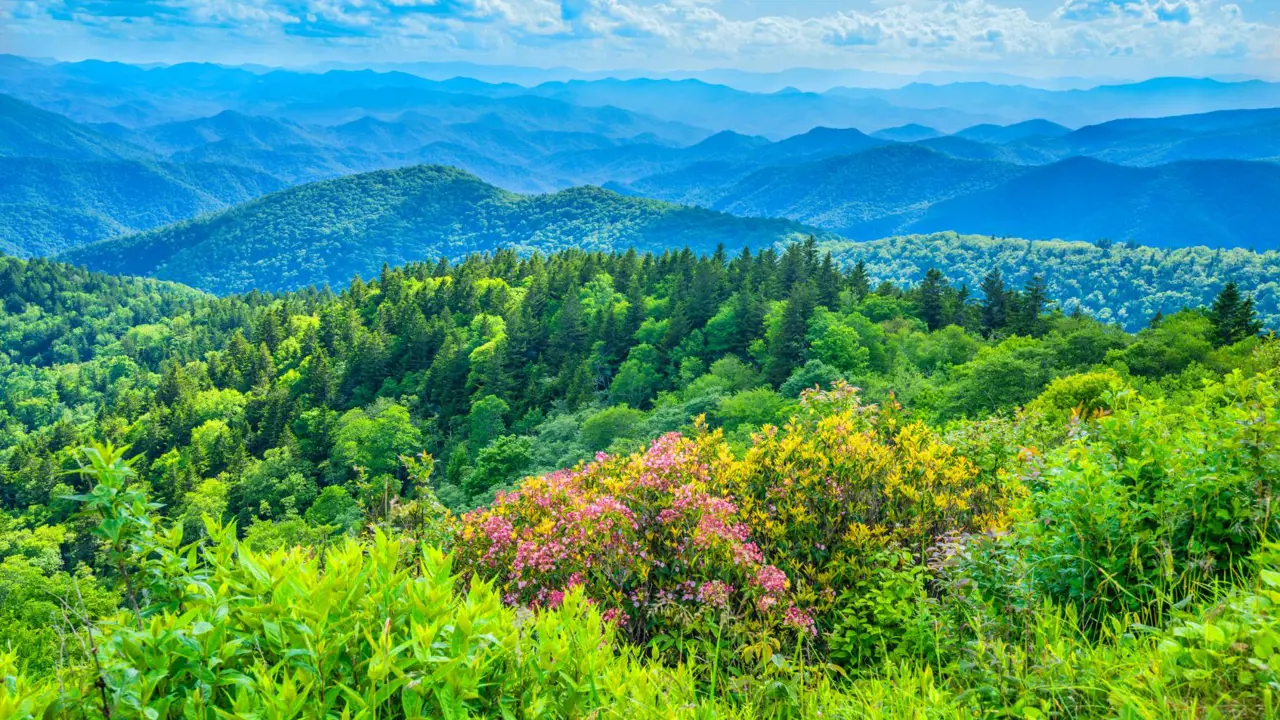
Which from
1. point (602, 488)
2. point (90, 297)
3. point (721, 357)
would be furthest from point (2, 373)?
point (602, 488)

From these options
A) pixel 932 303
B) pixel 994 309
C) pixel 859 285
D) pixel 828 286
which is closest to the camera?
pixel 994 309

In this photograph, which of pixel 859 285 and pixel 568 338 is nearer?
pixel 859 285

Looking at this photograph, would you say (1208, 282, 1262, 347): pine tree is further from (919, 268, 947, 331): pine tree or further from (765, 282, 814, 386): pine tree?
(919, 268, 947, 331): pine tree

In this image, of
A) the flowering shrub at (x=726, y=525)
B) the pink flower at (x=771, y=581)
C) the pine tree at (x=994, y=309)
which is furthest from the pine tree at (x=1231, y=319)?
the pink flower at (x=771, y=581)

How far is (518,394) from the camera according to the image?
7312cm

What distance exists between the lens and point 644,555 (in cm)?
609

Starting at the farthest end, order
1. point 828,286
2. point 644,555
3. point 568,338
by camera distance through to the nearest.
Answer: point 568,338, point 828,286, point 644,555

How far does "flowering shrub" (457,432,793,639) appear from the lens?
19.1 ft

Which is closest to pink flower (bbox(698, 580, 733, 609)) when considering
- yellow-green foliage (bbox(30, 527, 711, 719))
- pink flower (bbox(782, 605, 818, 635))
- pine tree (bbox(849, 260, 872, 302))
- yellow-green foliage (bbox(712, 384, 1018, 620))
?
pink flower (bbox(782, 605, 818, 635))

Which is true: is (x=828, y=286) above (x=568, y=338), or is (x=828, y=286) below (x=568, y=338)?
above

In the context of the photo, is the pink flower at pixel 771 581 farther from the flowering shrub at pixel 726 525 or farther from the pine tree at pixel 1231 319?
the pine tree at pixel 1231 319

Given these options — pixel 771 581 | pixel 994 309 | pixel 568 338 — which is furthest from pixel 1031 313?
pixel 771 581

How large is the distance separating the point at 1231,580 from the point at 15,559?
59353 millimetres

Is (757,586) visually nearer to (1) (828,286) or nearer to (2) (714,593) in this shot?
(2) (714,593)
